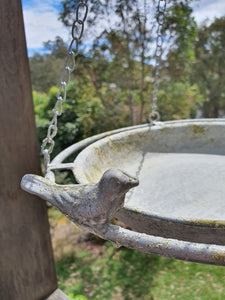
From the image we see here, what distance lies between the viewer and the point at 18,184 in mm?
1108

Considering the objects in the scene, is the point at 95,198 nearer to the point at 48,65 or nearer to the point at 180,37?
the point at 180,37

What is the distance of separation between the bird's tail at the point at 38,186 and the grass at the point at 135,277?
237 centimetres

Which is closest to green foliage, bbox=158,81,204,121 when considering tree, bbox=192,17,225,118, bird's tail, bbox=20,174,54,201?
tree, bbox=192,17,225,118

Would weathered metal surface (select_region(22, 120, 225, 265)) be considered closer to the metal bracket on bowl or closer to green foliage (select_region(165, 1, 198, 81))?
the metal bracket on bowl

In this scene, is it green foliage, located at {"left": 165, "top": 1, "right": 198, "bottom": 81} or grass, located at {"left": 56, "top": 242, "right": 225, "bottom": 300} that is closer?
grass, located at {"left": 56, "top": 242, "right": 225, "bottom": 300}

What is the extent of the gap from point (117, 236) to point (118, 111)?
4.66m

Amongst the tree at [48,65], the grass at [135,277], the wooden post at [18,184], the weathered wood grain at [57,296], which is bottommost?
the grass at [135,277]

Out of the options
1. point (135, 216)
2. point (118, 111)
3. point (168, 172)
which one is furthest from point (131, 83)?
point (135, 216)

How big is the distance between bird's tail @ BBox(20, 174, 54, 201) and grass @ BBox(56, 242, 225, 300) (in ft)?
7.76

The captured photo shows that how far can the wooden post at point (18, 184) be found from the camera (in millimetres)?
990

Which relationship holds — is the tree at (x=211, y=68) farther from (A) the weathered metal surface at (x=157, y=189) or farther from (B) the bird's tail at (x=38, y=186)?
(B) the bird's tail at (x=38, y=186)

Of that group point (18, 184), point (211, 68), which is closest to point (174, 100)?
point (211, 68)

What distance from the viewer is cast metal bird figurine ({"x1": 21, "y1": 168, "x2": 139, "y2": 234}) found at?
0.55 m

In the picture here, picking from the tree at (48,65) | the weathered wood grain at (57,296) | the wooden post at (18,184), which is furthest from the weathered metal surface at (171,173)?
the tree at (48,65)
